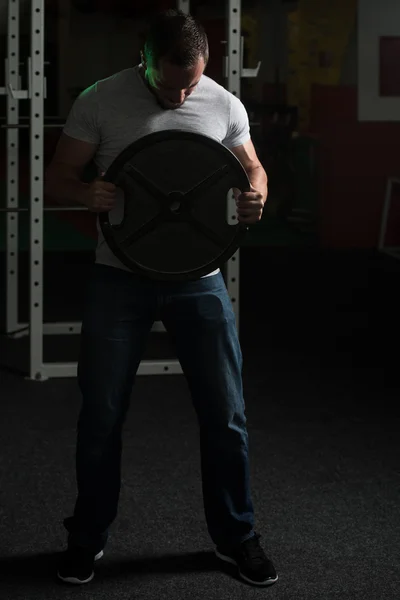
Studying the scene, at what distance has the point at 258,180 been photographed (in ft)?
7.72

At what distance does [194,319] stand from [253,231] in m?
6.62

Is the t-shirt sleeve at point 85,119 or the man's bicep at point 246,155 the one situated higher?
the t-shirt sleeve at point 85,119

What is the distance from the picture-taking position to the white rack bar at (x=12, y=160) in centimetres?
505

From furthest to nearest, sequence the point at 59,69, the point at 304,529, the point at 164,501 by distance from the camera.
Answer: the point at 59,69
the point at 164,501
the point at 304,529

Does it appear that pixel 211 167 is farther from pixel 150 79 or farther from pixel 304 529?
pixel 304 529

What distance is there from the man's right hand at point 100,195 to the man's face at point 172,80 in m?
0.22

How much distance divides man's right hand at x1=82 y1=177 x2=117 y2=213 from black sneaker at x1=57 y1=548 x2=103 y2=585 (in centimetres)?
86

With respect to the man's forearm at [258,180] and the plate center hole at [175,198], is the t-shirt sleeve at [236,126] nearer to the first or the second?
the man's forearm at [258,180]

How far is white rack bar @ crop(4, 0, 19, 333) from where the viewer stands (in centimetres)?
505

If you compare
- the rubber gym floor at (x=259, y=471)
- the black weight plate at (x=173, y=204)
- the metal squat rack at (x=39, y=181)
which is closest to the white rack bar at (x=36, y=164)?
the metal squat rack at (x=39, y=181)

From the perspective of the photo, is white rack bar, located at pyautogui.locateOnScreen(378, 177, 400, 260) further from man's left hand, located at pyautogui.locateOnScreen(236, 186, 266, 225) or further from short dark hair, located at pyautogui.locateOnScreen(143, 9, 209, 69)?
short dark hair, located at pyautogui.locateOnScreen(143, 9, 209, 69)

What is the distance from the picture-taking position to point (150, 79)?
7.12ft

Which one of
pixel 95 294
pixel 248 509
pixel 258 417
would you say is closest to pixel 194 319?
pixel 95 294

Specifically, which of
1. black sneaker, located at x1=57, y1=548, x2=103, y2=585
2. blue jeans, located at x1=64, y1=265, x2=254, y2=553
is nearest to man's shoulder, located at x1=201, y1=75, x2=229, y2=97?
blue jeans, located at x1=64, y1=265, x2=254, y2=553
